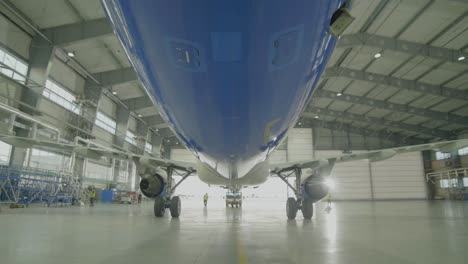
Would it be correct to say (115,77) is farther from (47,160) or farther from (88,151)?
(88,151)

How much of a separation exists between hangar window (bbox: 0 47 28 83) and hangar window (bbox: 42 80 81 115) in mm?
2116

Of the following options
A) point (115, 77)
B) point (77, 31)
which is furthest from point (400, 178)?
point (77, 31)

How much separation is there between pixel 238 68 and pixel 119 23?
3.05 ft

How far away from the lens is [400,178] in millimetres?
43625

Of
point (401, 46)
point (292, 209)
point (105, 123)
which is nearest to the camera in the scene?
point (292, 209)

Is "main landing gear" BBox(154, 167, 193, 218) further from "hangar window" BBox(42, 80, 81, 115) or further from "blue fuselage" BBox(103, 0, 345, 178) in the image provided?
"hangar window" BBox(42, 80, 81, 115)

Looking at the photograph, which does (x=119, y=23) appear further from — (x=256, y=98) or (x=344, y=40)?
(x=344, y=40)

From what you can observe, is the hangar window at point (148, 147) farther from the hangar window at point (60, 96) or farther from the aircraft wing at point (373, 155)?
the aircraft wing at point (373, 155)

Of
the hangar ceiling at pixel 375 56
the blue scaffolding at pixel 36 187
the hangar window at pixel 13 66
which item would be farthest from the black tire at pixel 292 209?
the hangar window at pixel 13 66

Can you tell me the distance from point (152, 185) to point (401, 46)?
71.7ft

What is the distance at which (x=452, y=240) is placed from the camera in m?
5.44

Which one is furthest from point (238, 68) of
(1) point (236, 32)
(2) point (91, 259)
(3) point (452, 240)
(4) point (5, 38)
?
(4) point (5, 38)

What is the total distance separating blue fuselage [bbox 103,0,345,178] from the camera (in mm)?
1662

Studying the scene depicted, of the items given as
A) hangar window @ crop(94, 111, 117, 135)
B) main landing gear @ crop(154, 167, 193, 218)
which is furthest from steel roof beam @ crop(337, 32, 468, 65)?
hangar window @ crop(94, 111, 117, 135)
